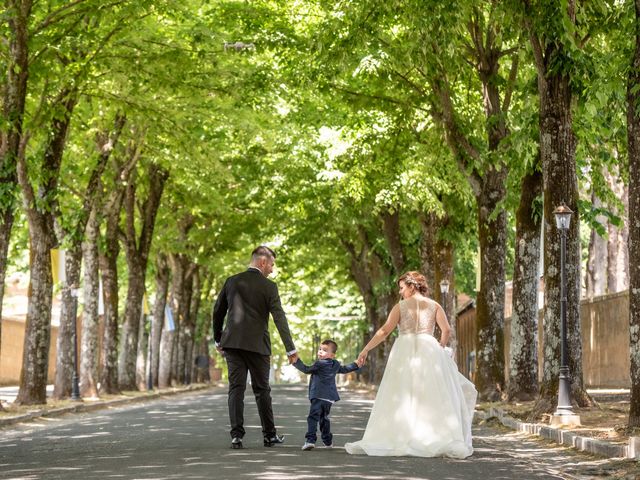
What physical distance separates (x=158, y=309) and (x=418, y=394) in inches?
1335

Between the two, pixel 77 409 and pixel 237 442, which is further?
pixel 77 409

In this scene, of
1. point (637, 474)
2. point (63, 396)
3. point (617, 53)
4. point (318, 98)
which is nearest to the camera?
point (637, 474)

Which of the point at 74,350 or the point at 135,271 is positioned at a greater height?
the point at 135,271

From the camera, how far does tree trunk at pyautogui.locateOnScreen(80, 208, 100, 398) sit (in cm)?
3195

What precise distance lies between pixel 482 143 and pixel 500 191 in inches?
40.9

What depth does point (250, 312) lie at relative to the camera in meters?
13.0

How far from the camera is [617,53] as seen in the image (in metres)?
15.1

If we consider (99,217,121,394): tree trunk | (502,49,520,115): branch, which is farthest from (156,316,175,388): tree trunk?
(502,49,520,115): branch

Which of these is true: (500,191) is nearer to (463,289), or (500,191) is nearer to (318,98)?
(318,98)

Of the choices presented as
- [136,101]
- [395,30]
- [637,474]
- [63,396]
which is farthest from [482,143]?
[637,474]

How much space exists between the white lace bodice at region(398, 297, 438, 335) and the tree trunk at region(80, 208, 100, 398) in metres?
20.1

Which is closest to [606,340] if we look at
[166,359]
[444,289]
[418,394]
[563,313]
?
[444,289]

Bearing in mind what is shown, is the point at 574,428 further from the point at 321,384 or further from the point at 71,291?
the point at 71,291

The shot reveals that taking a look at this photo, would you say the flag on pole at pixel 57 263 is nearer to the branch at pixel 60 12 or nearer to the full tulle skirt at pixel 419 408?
the branch at pixel 60 12
